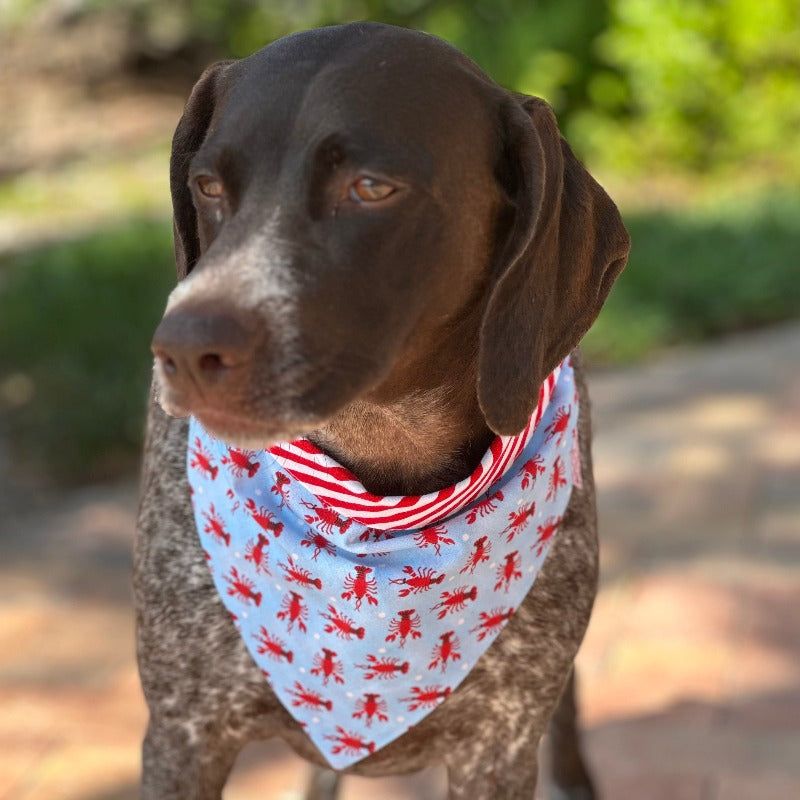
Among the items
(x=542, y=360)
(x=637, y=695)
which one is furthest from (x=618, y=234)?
(x=637, y=695)

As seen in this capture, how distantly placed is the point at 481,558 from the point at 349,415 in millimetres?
385

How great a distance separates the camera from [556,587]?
2549 mm

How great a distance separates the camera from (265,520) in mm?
2477

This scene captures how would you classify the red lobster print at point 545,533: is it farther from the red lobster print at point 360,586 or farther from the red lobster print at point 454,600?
the red lobster print at point 360,586

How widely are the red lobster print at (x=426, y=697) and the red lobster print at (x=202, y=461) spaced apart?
1.80 ft

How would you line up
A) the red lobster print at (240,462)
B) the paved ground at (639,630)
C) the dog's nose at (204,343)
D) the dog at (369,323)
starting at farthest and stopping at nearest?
1. the paved ground at (639,630)
2. the red lobster print at (240,462)
3. the dog at (369,323)
4. the dog's nose at (204,343)

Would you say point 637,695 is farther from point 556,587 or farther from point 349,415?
point 349,415

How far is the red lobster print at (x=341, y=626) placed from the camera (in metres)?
2.49

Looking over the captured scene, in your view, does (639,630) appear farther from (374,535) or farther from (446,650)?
(374,535)

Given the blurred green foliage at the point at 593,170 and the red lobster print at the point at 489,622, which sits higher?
the red lobster print at the point at 489,622

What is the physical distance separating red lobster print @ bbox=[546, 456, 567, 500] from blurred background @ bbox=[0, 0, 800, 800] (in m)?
1.05

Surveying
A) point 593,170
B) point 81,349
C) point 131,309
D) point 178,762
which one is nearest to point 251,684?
point 178,762

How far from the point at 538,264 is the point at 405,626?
0.76 meters

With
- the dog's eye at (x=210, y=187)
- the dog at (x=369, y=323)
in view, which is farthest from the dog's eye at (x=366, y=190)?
the dog's eye at (x=210, y=187)
